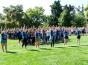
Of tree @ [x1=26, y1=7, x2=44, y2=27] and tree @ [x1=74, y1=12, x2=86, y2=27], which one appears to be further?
tree @ [x1=26, y1=7, x2=44, y2=27]

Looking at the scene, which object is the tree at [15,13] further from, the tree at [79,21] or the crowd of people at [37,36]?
the crowd of people at [37,36]

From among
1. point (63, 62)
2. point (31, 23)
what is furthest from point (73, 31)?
point (63, 62)

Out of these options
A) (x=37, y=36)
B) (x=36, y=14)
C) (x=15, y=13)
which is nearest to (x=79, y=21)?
(x=36, y=14)

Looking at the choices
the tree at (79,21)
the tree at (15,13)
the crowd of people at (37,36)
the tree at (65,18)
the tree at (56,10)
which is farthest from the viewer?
the tree at (56,10)

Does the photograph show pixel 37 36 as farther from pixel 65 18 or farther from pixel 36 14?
pixel 36 14

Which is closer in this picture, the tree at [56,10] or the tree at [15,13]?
the tree at [15,13]

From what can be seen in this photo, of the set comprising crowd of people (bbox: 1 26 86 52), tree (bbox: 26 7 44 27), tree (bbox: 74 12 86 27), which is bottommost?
crowd of people (bbox: 1 26 86 52)

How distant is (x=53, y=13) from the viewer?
98750mm

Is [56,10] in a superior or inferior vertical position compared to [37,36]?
superior

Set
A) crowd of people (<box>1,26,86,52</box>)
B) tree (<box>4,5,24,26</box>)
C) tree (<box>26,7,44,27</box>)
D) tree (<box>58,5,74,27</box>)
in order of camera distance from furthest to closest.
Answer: tree (<box>26,7,44,27</box>), tree (<box>4,5,24,26</box>), tree (<box>58,5,74,27</box>), crowd of people (<box>1,26,86,52</box>)

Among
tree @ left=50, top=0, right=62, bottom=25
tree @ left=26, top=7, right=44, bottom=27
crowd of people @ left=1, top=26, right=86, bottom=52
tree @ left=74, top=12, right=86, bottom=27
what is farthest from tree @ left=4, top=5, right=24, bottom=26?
crowd of people @ left=1, top=26, right=86, bottom=52

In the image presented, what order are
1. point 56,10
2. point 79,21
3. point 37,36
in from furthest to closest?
1. point 56,10
2. point 79,21
3. point 37,36

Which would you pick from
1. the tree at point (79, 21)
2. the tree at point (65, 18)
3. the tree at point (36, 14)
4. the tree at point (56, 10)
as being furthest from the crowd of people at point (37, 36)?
the tree at point (36, 14)

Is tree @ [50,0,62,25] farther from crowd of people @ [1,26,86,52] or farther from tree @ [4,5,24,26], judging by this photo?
crowd of people @ [1,26,86,52]
